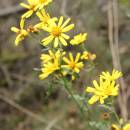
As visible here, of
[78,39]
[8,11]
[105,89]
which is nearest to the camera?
[105,89]

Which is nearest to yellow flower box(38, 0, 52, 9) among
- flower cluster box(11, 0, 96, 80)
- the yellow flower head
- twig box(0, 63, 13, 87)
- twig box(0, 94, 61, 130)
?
flower cluster box(11, 0, 96, 80)

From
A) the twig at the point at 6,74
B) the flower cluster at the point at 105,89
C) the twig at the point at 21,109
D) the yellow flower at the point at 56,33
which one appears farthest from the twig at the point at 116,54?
the twig at the point at 6,74

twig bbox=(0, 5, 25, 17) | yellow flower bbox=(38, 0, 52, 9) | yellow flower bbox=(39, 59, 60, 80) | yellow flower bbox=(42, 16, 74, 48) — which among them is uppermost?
yellow flower bbox=(38, 0, 52, 9)

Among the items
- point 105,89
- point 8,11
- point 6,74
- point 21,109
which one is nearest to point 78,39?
point 105,89

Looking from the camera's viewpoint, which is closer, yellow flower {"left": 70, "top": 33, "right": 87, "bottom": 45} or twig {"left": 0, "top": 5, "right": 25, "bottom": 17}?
yellow flower {"left": 70, "top": 33, "right": 87, "bottom": 45}

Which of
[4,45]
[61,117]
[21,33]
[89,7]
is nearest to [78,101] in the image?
[21,33]

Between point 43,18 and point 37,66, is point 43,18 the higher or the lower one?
the higher one

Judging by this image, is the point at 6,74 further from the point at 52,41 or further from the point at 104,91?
the point at 104,91

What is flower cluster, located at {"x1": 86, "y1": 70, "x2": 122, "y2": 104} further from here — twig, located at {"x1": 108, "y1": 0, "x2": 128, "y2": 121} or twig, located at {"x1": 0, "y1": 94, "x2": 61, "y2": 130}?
twig, located at {"x1": 0, "y1": 94, "x2": 61, "y2": 130}
